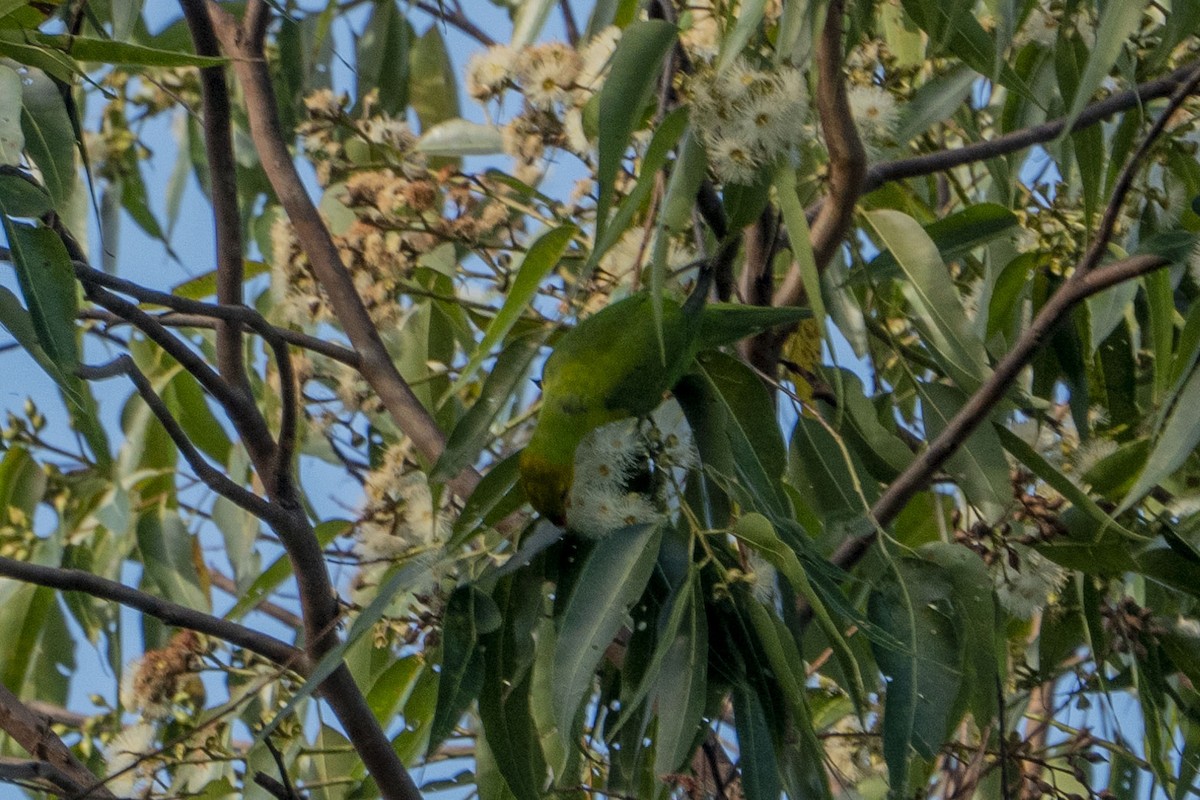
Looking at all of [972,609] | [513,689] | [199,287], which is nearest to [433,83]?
[199,287]

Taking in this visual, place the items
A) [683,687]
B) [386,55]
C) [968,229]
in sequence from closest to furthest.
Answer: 1. [683,687]
2. [968,229]
3. [386,55]

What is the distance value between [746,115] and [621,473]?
33 cm

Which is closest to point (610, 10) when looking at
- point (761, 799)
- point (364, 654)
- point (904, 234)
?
point (904, 234)

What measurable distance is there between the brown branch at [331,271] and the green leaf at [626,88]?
23.1 inches

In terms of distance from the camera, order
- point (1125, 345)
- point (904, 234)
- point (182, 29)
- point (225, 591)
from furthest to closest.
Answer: point (225, 591)
point (182, 29)
point (1125, 345)
point (904, 234)

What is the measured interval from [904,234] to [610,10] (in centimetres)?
47

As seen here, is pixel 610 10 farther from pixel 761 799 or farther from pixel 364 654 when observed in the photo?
pixel 761 799

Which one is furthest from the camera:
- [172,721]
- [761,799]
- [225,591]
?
[225,591]

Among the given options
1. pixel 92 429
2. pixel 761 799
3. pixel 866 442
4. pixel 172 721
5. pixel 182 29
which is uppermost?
pixel 182 29

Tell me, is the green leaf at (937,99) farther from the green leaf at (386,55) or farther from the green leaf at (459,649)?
the green leaf at (386,55)

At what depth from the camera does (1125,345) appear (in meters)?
1.51

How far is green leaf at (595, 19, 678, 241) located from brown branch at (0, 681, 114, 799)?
2.43 ft

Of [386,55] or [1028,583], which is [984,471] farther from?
[386,55]

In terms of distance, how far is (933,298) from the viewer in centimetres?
127
